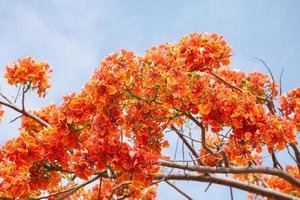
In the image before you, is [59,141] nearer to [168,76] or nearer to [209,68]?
[168,76]

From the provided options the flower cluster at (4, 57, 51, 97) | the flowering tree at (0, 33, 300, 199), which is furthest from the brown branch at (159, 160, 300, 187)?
the flower cluster at (4, 57, 51, 97)

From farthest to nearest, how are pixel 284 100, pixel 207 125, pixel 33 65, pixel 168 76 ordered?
pixel 284 100, pixel 33 65, pixel 207 125, pixel 168 76

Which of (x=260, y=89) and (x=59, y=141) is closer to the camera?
(x=59, y=141)

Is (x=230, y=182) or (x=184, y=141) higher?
(x=184, y=141)

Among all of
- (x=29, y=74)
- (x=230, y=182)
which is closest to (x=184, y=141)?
(x=230, y=182)

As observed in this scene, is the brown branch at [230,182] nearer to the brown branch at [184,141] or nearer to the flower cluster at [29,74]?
the brown branch at [184,141]

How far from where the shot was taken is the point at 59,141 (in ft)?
17.9

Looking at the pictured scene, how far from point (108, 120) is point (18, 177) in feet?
4.60

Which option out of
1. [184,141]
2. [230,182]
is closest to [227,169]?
[230,182]

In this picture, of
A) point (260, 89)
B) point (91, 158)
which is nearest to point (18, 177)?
point (91, 158)

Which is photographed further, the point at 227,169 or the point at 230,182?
the point at 230,182

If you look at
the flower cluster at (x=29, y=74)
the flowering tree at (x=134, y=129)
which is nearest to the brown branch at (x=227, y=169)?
the flowering tree at (x=134, y=129)

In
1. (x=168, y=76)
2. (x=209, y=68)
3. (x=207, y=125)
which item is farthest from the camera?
(x=209, y=68)

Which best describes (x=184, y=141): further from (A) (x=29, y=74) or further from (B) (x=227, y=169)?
(A) (x=29, y=74)
